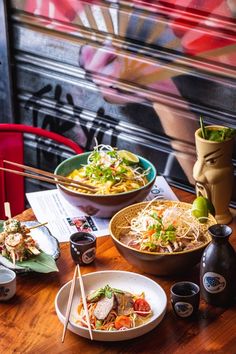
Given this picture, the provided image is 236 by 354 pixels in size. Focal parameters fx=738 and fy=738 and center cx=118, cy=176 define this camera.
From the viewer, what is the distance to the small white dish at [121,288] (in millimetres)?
2191

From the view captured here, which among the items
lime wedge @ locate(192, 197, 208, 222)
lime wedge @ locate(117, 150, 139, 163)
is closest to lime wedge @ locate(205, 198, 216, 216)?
lime wedge @ locate(192, 197, 208, 222)

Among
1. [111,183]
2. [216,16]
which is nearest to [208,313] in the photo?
[111,183]

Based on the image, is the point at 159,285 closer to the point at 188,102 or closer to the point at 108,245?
the point at 108,245

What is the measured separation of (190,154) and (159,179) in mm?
191

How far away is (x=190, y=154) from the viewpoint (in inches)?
131

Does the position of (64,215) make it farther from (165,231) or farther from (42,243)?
(165,231)

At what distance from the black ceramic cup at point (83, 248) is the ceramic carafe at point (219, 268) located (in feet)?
1.39

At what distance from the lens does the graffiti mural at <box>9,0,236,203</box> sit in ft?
10.1

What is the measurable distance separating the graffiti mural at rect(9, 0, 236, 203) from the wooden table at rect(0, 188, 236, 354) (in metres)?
0.94

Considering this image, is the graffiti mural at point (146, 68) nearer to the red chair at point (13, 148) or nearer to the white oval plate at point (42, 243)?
the red chair at point (13, 148)

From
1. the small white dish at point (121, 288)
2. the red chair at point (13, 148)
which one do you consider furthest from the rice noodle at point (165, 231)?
the red chair at point (13, 148)

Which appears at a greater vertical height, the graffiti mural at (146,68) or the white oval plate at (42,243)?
the graffiti mural at (146,68)

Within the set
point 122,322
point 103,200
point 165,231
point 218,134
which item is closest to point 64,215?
point 103,200

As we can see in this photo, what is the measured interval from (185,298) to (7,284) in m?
0.57
